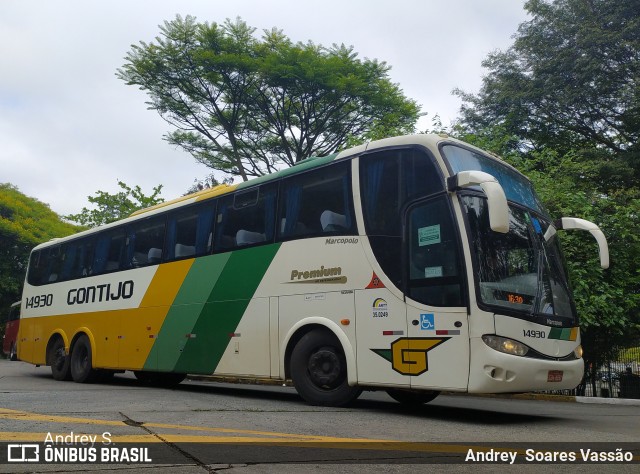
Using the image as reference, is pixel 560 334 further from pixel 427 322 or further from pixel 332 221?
pixel 332 221

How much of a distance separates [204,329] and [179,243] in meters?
1.76

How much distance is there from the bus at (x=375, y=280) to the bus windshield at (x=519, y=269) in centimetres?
2

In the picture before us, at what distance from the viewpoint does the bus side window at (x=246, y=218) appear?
33.1ft

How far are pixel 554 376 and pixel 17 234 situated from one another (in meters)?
37.0

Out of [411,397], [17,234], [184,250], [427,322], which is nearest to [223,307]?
[184,250]

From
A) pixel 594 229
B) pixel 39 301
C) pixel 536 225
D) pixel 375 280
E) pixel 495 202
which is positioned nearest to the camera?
pixel 495 202

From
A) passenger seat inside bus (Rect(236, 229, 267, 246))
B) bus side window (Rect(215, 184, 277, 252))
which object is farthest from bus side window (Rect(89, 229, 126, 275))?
passenger seat inside bus (Rect(236, 229, 267, 246))

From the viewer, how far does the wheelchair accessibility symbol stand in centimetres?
769

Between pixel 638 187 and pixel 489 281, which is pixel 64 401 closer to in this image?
pixel 489 281

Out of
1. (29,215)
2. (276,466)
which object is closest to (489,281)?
(276,466)

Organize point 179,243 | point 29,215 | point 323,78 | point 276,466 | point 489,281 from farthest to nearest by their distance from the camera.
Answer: point 29,215 < point 323,78 < point 179,243 < point 489,281 < point 276,466

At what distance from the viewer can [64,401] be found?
8.93 meters

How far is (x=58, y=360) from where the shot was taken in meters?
15.6

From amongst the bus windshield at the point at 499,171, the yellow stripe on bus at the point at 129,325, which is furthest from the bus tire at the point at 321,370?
the yellow stripe on bus at the point at 129,325
